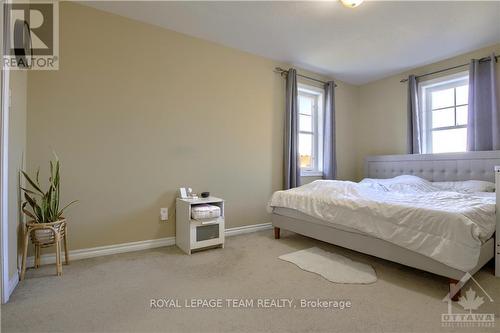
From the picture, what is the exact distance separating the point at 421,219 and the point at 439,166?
2.19 m

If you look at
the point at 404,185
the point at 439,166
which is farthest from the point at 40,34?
the point at 439,166

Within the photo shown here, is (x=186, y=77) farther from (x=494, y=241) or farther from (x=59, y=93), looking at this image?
(x=494, y=241)

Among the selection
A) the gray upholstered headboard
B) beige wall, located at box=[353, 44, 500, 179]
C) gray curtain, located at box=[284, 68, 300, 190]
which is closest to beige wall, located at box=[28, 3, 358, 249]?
gray curtain, located at box=[284, 68, 300, 190]

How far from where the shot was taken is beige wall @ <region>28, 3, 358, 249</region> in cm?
235

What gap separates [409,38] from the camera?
2982 mm

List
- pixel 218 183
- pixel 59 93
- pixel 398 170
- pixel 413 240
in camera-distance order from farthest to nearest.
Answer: pixel 398 170
pixel 218 183
pixel 59 93
pixel 413 240

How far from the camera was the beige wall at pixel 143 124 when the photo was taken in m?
2.35

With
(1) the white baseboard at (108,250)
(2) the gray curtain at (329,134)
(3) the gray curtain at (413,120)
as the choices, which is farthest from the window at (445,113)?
(1) the white baseboard at (108,250)

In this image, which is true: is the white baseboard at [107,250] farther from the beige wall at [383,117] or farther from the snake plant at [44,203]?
the beige wall at [383,117]

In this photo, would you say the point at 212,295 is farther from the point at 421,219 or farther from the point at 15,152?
the point at 15,152

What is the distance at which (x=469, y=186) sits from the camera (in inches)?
112

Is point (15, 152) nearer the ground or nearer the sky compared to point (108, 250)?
nearer the sky

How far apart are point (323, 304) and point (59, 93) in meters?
2.85

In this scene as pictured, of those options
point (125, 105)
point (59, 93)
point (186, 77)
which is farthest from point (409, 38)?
point (59, 93)
